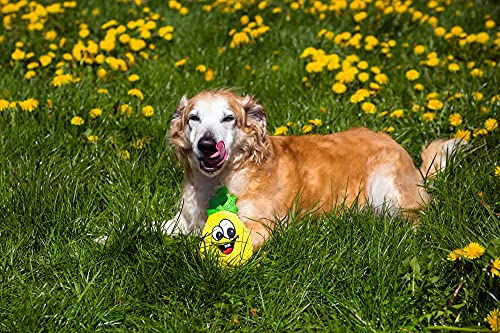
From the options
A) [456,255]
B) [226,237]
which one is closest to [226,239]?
[226,237]

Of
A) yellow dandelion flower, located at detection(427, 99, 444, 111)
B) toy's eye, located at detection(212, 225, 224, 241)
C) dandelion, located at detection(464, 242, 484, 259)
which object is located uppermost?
yellow dandelion flower, located at detection(427, 99, 444, 111)

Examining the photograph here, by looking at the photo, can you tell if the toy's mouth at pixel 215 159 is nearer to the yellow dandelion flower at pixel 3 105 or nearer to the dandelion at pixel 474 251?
the dandelion at pixel 474 251

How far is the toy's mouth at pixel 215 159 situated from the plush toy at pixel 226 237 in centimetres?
26

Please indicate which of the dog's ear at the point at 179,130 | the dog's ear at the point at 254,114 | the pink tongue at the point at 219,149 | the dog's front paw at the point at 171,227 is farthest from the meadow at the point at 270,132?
the dog's ear at the point at 254,114

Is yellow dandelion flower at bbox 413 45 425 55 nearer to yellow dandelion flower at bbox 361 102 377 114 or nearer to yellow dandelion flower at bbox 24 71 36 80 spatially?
yellow dandelion flower at bbox 361 102 377 114

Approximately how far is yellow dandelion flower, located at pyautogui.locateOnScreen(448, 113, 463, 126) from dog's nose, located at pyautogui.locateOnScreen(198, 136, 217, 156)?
1.98m

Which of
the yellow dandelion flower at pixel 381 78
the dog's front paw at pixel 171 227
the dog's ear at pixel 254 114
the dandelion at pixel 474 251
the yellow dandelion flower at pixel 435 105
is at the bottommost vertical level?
the dog's front paw at pixel 171 227

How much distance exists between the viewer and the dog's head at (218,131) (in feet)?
11.7

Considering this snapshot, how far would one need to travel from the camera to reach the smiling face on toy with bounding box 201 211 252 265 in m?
3.35

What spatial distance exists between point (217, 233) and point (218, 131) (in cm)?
56

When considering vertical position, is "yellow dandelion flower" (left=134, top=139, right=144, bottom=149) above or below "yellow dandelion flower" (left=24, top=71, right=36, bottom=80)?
below

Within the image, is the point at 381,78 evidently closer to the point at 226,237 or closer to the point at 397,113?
the point at 397,113

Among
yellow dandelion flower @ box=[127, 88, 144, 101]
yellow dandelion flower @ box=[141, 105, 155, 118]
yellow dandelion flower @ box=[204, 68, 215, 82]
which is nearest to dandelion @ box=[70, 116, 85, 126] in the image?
yellow dandelion flower @ box=[141, 105, 155, 118]

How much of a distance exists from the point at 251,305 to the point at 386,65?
10.8ft
